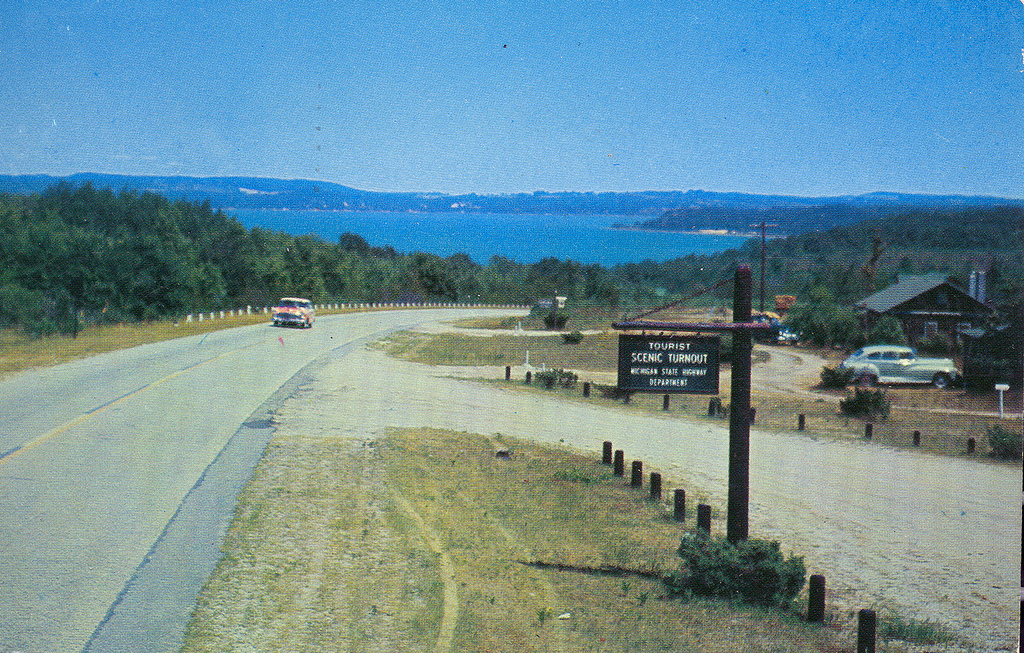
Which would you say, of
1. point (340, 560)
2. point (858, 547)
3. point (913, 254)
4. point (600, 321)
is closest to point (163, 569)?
point (340, 560)

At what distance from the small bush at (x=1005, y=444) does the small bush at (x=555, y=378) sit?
11.0 m

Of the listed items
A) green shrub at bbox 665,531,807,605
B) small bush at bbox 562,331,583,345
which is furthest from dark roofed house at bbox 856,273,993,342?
green shrub at bbox 665,531,807,605

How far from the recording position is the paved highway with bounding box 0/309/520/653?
651 centimetres

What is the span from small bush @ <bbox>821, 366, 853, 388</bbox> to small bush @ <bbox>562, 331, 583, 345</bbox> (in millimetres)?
8424

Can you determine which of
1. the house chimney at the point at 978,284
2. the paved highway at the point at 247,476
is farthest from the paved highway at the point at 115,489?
the house chimney at the point at 978,284

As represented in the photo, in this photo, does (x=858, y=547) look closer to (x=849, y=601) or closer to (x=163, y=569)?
(x=849, y=601)

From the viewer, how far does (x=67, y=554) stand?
7816 mm

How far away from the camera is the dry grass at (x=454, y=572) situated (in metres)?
6.51

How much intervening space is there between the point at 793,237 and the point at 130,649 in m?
21.7

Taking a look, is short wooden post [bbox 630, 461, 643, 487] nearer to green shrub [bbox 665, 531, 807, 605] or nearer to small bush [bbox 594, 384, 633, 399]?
green shrub [bbox 665, 531, 807, 605]

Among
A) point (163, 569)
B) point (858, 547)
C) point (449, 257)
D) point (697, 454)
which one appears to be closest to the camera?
point (163, 569)

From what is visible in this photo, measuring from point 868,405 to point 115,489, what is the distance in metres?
17.2

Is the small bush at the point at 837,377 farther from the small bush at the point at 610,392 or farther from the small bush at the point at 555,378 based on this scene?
the small bush at the point at 555,378

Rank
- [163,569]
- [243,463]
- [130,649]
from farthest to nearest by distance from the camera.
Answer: [243,463]
[163,569]
[130,649]
